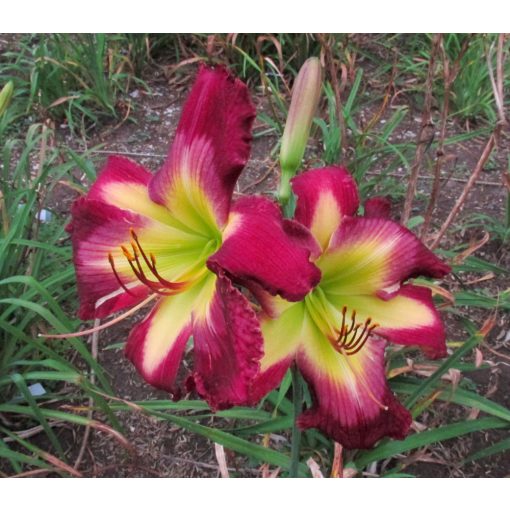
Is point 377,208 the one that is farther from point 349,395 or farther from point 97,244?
point 97,244

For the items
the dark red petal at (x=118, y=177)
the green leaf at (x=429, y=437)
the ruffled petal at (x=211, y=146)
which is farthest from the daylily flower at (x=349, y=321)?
the green leaf at (x=429, y=437)

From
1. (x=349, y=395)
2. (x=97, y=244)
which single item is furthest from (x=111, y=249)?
(x=349, y=395)

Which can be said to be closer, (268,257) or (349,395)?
(268,257)

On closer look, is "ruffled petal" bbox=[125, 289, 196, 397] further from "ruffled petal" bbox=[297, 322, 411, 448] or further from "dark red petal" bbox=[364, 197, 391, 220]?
"dark red petal" bbox=[364, 197, 391, 220]

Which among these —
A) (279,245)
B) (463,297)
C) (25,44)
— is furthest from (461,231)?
(25,44)

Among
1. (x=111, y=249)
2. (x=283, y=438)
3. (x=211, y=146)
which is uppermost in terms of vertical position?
(x=211, y=146)
